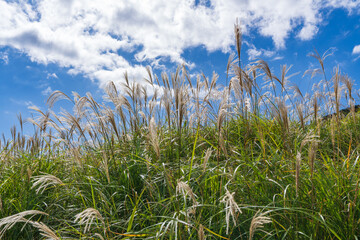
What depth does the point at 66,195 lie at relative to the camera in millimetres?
3066

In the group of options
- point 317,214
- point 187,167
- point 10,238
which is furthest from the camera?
point 187,167

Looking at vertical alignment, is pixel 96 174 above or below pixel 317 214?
above

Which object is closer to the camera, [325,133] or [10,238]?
[10,238]

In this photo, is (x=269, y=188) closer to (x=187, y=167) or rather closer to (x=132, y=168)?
(x=187, y=167)

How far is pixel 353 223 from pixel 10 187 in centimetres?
332

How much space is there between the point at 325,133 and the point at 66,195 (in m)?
3.87

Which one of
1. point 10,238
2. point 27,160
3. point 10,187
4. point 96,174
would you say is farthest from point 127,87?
point 10,238

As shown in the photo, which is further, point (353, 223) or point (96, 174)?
point (96, 174)

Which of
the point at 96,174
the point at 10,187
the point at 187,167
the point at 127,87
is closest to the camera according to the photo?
the point at 187,167

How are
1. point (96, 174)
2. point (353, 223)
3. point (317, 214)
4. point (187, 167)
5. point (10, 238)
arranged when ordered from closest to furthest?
point (353, 223), point (317, 214), point (10, 238), point (187, 167), point (96, 174)

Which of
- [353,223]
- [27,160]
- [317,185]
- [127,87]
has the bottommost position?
[353,223]

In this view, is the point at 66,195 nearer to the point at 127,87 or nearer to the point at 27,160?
the point at 27,160

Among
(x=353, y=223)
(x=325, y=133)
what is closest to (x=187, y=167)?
(x=353, y=223)

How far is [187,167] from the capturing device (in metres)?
2.95
